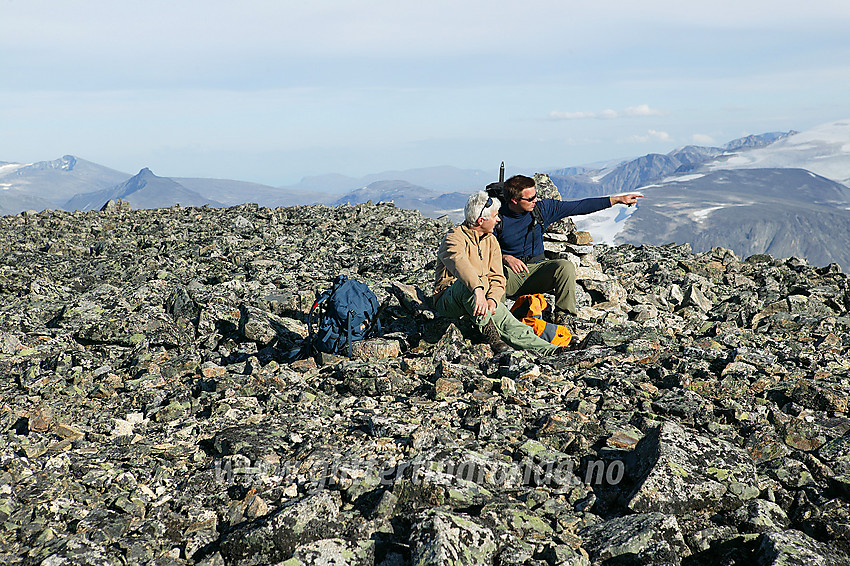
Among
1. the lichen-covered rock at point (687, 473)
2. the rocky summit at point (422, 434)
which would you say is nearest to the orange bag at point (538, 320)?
the rocky summit at point (422, 434)

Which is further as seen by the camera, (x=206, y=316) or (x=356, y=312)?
(x=206, y=316)

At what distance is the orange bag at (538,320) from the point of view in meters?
9.54

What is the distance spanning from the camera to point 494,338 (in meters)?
9.27

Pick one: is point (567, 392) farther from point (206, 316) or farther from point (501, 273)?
point (206, 316)

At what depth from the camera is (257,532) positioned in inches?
187

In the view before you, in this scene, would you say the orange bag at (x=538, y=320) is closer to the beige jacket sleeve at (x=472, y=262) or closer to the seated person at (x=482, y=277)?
the seated person at (x=482, y=277)

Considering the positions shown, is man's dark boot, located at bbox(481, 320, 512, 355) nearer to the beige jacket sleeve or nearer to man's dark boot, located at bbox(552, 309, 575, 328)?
the beige jacket sleeve

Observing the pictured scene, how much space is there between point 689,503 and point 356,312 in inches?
219

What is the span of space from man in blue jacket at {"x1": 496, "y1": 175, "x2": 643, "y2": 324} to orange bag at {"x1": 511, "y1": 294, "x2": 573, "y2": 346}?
0.40m

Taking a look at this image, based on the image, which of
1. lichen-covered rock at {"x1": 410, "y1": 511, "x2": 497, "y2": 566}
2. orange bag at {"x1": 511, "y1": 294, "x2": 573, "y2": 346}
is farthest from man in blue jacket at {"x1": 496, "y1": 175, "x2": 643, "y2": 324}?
lichen-covered rock at {"x1": 410, "y1": 511, "x2": 497, "y2": 566}

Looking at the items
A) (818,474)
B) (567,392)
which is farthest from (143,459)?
(818,474)

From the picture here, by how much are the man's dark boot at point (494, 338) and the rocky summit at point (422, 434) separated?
0.15 metres

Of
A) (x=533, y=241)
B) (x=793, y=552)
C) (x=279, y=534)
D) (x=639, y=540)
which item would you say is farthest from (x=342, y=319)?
(x=793, y=552)

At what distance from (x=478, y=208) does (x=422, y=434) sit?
3.97 metres
